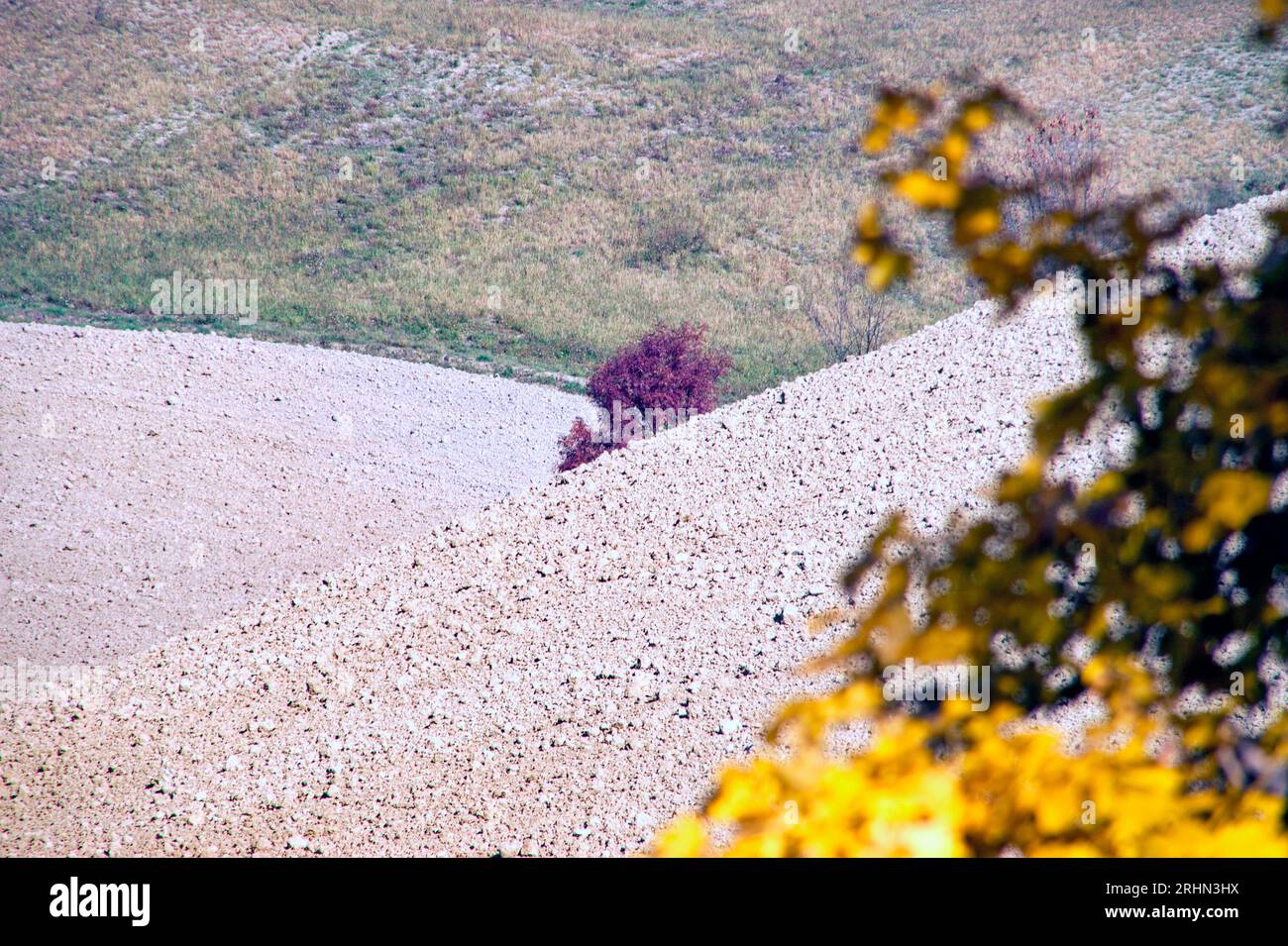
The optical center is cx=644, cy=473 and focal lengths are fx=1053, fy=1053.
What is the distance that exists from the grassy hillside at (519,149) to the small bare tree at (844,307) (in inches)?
21.2

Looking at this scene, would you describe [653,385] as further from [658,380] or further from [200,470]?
[200,470]

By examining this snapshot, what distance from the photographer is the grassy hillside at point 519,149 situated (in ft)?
66.2

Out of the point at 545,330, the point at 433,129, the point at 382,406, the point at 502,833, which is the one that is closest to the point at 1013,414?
the point at 502,833

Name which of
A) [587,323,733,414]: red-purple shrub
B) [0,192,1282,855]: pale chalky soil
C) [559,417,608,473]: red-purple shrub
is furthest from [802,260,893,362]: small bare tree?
[0,192,1282,855]: pale chalky soil

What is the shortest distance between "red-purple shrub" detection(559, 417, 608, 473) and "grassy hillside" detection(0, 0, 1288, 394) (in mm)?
5760

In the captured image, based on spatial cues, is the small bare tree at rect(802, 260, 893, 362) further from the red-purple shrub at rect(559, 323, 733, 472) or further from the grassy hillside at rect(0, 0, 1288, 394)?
the red-purple shrub at rect(559, 323, 733, 472)

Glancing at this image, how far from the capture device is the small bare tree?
1786 centimetres

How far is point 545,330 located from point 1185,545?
58.8 feet

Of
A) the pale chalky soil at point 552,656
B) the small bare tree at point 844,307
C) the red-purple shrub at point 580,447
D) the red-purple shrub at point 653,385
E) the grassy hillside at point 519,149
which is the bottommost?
the pale chalky soil at point 552,656

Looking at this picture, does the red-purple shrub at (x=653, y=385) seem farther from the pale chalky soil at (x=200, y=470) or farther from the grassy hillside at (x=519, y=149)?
the grassy hillside at (x=519, y=149)

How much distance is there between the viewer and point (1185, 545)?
1598mm

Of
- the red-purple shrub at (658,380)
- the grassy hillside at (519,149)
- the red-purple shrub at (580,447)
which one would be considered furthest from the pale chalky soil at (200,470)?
the grassy hillside at (519,149)
